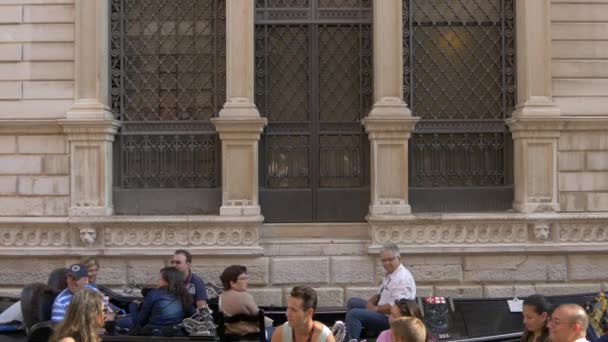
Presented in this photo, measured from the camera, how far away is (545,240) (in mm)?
11117

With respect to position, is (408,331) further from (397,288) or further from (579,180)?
(579,180)

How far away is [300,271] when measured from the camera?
11031mm

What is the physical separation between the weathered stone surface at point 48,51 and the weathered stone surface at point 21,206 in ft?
6.36

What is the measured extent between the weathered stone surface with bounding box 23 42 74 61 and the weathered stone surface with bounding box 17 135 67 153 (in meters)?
1.08

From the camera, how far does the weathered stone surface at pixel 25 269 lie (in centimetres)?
1107

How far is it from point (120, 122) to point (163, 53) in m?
1.16

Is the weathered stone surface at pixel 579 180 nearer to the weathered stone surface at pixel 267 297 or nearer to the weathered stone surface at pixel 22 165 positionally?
the weathered stone surface at pixel 267 297

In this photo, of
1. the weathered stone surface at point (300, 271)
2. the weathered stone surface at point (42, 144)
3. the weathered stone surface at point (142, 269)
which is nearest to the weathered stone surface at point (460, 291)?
the weathered stone surface at point (300, 271)

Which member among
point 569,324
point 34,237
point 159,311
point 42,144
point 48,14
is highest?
point 48,14

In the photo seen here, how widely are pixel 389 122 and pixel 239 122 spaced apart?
6.66 feet

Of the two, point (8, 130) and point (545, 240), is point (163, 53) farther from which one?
point (545, 240)

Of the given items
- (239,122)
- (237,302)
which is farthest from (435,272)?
(237,302)

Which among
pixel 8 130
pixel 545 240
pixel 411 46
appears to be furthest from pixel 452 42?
pixel 8 130

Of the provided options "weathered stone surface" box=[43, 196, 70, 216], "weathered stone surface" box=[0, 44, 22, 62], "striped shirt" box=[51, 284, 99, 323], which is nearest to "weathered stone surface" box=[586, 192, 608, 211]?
"striped shirt" box=[51, 284, 99, 323]
